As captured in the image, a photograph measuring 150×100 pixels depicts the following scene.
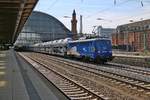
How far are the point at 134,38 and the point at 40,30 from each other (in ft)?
190

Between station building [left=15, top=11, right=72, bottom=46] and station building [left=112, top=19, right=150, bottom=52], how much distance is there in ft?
125

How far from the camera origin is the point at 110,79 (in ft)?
73.4

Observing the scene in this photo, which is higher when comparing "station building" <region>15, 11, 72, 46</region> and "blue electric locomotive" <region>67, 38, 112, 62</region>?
"station building" <region>15, 11, 72, 46</region>

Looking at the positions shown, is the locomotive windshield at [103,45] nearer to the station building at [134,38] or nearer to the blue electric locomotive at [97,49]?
the blue electric locomotive at [97,49]

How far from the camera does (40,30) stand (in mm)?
158250

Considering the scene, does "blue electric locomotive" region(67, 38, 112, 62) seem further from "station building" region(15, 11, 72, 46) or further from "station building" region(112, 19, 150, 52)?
"station building" region(15, 11, 72, 46)

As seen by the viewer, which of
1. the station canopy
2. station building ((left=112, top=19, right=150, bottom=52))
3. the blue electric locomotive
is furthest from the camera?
station building ((left=112, top=19, right=150, bottom=52))

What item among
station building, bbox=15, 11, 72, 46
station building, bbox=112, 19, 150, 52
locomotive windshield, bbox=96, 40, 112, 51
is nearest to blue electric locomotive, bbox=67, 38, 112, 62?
locomotive windshield, bbox=96, 40, 112, 51

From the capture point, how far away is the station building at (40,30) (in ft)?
517

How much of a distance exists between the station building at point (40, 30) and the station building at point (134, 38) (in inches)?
1502

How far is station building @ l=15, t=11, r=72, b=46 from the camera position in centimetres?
15750

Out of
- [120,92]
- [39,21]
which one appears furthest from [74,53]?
[39,21]

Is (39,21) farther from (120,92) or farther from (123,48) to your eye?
(120,92)

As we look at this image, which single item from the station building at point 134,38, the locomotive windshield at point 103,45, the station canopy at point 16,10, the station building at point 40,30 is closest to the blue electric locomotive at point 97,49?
the locomotive windshield at point 103,45
